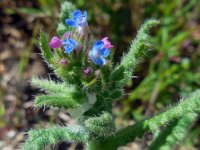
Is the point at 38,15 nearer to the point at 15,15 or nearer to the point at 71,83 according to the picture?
the point at 15,15

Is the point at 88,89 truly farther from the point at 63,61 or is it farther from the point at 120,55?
the point at 120,55

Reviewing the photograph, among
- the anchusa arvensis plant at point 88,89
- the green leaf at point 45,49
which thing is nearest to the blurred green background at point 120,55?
the anchusa arvensis plant at point 88,89

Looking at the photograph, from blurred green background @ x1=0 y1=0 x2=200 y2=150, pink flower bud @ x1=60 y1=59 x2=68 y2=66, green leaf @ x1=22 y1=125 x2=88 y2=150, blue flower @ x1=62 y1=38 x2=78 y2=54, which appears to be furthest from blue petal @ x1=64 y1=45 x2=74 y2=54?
blurred green background @ x1=0 y1=0 x2=200 y2=150

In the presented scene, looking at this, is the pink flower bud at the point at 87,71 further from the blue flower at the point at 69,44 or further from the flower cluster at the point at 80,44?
the blue flower at the point at 69,44

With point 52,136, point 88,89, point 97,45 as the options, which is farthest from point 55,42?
point 52,136

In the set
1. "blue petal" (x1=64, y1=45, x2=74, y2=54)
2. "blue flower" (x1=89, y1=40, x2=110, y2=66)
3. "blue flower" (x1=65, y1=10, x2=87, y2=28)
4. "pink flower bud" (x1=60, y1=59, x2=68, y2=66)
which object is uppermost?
"blue flower" (x1=65, y1=10, x2=87, y2=28)

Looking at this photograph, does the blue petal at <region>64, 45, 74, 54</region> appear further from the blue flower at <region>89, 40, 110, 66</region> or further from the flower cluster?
the blue flower at <region>89, 40, 110, 66</region>
